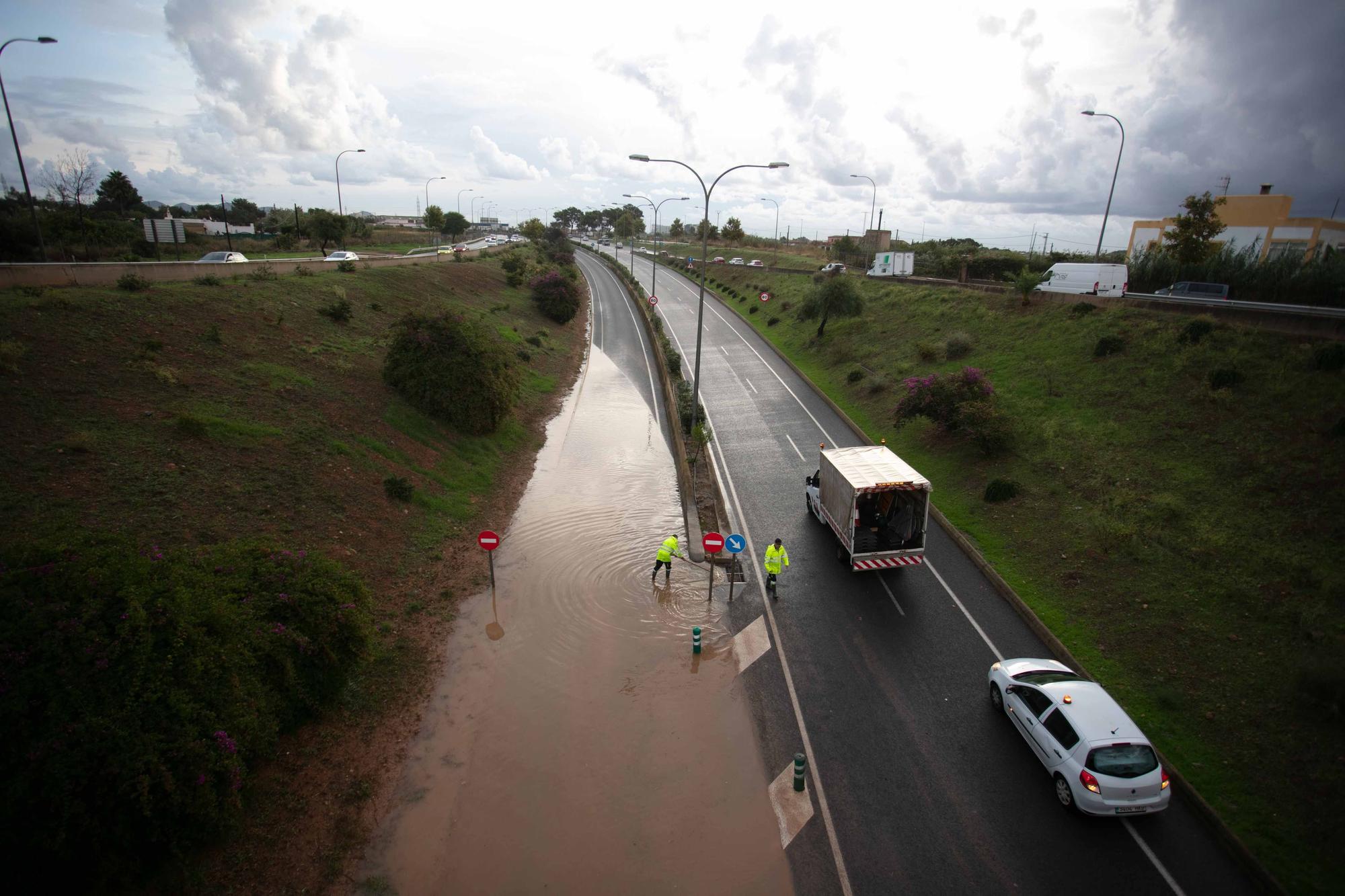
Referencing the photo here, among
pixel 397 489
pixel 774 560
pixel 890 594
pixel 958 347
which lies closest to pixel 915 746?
pixel 890 594

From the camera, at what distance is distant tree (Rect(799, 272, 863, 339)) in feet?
133

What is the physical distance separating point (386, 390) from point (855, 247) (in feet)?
238

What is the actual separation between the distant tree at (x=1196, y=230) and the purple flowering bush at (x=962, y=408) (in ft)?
68.4

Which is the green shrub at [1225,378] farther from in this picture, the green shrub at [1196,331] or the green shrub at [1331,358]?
the green shrub at [1196,331]

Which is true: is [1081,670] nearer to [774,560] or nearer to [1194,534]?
[1194,534]

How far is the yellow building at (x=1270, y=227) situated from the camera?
49.3 meters

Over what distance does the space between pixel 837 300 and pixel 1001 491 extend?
79.7 ft

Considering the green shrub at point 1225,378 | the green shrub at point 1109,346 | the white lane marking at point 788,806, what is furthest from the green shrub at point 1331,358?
the white lane marking at point 788,806

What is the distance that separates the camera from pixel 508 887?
845 centimetres

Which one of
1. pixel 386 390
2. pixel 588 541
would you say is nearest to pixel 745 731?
pixel 588 541

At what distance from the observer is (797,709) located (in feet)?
39.2

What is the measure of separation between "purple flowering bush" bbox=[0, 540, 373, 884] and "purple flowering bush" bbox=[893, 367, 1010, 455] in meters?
20.8

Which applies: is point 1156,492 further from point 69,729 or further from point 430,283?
point 430,283

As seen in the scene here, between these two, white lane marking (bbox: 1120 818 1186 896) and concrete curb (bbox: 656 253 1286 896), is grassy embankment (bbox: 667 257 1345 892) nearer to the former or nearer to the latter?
concrete curb (bbox: 656 253 1286 896)
